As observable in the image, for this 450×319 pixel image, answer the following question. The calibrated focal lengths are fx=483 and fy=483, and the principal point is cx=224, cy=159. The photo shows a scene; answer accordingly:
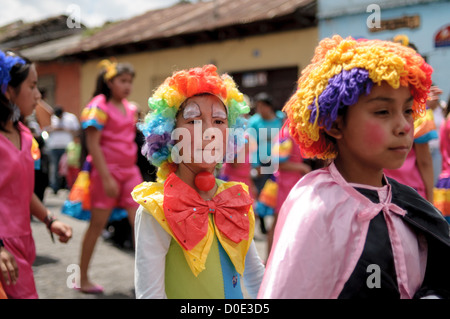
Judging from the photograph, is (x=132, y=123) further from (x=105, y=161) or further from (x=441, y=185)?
(x=441, y=185)

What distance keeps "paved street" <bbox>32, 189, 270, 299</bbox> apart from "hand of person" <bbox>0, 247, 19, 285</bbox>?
111 cm

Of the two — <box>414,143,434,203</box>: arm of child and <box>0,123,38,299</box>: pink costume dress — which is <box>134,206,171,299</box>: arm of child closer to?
<box>0,123,38,299</box>: pink costume dress

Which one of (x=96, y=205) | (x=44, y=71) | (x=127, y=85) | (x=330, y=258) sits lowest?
(x=96, y=205)

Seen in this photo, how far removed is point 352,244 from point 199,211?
75cm

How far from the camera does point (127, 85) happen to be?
14.7 ft

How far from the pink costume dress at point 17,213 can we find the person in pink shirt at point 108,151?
1.73m

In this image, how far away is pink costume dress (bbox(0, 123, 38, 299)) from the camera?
7.92 ft

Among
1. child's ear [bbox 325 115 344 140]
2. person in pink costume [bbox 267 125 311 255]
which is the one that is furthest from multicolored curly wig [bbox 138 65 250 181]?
person in pink costume [bbox 267 125 311 255]

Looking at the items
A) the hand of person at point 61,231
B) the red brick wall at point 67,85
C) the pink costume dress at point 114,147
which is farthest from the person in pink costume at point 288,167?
the red brick wall at point 67,85

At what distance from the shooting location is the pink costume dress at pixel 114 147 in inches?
171

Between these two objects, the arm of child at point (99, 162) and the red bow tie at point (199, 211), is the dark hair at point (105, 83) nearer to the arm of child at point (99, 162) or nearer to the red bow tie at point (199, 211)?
the arm of child at point (99, 162)

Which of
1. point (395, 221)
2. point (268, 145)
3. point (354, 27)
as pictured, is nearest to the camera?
point (395, 221)
